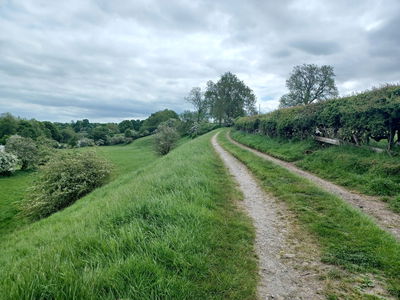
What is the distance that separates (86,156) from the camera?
19.3 m

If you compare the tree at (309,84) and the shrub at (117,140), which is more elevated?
the tree at (309,84)

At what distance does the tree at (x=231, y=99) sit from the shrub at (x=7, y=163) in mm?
53316

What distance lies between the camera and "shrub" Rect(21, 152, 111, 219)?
1473cm

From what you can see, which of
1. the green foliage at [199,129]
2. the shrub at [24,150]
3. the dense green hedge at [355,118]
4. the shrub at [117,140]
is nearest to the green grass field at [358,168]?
the dense green hedge at [355,118]

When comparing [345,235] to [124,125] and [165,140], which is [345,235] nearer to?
[165,140]

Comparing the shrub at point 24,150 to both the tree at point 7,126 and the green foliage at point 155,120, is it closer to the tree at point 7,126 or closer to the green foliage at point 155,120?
the tree at point 7,126

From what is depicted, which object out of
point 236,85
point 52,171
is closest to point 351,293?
point 52,171

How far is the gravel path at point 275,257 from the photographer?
2846mm

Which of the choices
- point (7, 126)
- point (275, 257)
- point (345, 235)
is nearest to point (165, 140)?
point (345, 235)

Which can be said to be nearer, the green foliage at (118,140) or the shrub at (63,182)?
the shrub at (63,182)

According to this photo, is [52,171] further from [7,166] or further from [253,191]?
[7,166]

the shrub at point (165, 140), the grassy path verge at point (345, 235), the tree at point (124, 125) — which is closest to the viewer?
the grassy path verge at point (345, 235)

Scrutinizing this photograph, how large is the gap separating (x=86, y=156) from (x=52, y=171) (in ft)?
9.59

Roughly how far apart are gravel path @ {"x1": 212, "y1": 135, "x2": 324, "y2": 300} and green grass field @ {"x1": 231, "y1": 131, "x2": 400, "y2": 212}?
3.32 meters
